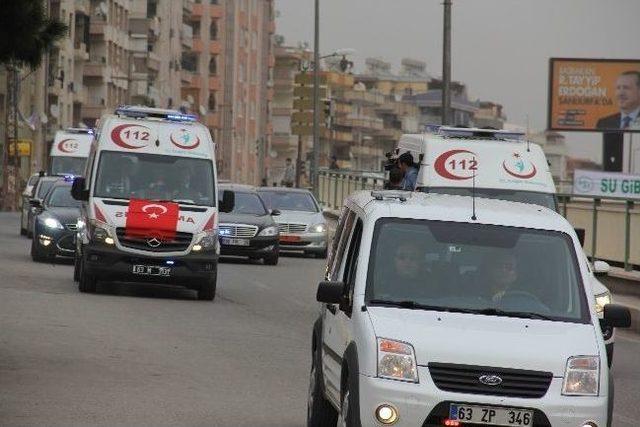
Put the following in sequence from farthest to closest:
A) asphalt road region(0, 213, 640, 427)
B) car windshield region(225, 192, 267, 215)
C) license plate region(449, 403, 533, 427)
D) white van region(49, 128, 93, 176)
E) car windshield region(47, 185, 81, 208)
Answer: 1. white van region(49, 128, 93, 176)
2. car windshield region(225, 192, 267, 215)
3. car windshield region(47, 185, 81, 208)
4. asphalt road region(0, 213, 640, 427)
5. license plate region(449, 403, 533, 427)

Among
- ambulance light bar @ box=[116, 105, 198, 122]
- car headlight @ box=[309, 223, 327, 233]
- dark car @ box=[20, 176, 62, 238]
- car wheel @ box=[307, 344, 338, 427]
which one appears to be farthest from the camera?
car headlight @ box=[309, 223, 327, 233]

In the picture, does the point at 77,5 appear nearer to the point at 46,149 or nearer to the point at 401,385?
the point at 46,149

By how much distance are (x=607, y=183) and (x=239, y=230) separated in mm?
43440

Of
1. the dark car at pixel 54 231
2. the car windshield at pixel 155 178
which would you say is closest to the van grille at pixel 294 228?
the dark car at pixel 54 231

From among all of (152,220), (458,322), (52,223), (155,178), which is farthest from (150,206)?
(458,322)

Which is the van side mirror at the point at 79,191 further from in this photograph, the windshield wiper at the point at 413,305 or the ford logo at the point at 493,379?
the ford logo at the point at 493,379

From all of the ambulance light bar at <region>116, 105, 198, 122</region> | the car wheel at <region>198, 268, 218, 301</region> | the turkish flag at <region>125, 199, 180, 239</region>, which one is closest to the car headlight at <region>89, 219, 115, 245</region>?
the turkish flag at <region>125, 199, 180, 239</region>

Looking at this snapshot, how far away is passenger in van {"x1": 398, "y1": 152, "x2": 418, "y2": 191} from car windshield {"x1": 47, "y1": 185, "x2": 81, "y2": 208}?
40.8 feet

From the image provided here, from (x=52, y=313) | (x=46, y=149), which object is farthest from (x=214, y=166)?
(x=46, y=149)

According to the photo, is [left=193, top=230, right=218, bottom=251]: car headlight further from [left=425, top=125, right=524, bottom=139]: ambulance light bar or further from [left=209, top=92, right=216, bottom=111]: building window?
[left=209, top=92, right=216, bottom=111]: building window

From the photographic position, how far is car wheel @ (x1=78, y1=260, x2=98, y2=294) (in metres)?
26.2

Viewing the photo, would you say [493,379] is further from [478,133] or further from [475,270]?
[478,133]

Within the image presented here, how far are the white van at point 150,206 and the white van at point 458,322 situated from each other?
1394cm

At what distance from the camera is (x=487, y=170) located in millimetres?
24344
